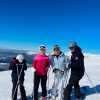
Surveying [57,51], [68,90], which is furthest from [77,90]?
[57,51]

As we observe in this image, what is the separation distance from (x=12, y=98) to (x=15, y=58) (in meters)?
1.58

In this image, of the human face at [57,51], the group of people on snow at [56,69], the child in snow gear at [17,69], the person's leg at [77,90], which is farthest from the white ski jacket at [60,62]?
the child in snow gear at [17,69]

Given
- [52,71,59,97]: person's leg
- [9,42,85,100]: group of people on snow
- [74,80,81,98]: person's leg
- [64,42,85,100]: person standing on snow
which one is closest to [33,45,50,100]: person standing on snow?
[9,42,85,100]: group of people on snow

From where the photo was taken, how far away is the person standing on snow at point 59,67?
48.0 feet

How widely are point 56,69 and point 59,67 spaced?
18 cm

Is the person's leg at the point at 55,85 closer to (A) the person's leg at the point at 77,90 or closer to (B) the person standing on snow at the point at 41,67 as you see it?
(B) the person standing on snow at the point at 41,67

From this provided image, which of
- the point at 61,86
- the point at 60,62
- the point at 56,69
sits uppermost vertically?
the point at 60,62

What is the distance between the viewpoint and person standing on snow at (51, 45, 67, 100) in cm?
1464

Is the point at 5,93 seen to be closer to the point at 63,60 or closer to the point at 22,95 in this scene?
the point at 22,95

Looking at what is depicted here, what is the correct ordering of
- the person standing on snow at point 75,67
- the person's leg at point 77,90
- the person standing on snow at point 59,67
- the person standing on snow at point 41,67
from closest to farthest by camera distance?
the person standing on snow at point 75,67, the person's leg at point 77,90, the person standing on snow at point 59,67, the person standing on snow at point 41,67

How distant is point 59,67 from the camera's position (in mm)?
14750

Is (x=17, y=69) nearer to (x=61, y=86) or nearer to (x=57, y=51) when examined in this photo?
(x=57, y=51)

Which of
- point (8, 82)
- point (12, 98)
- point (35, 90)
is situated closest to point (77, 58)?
point (35, 90)

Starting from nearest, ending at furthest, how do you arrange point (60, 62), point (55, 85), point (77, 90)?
1. point (77, 90)
2. point (60, 62)
3. point (55, 85)
